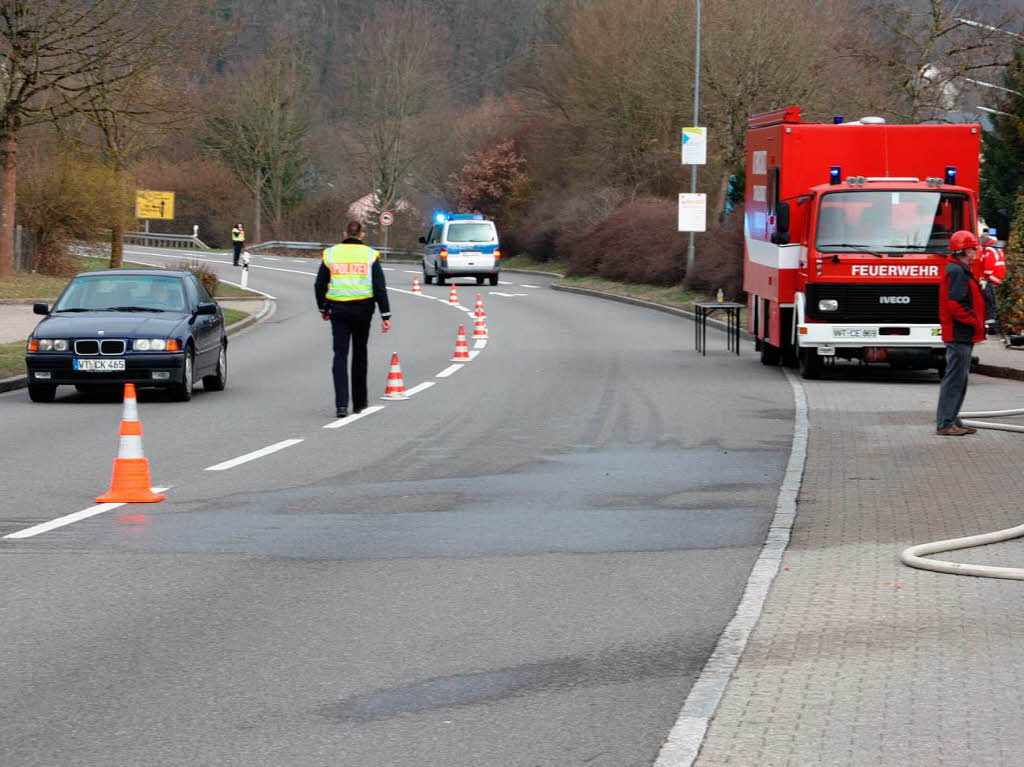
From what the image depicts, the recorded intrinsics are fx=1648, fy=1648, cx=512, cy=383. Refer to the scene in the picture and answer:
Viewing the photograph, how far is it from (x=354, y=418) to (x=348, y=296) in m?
1.19

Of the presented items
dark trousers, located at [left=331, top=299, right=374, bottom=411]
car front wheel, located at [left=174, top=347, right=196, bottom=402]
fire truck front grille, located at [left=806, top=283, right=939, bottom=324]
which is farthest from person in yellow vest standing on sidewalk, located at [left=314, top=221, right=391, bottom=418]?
fire truck front grille, located at [left=806, top=283, right=939, bottom=324]

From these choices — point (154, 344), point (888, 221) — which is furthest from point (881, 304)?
point (154, 344)

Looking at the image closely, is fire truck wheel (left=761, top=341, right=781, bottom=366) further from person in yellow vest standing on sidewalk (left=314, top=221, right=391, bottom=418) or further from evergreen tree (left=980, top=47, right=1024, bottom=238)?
evergreen tree (left=980, top=47, right=1024, bottom=238)

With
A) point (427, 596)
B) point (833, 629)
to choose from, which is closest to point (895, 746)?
point (833, 629)

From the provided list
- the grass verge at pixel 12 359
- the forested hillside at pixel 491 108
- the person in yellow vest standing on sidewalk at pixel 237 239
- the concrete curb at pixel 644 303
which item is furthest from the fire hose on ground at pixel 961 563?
the person in yellow vest standing on sidewalk at pixel 237 239

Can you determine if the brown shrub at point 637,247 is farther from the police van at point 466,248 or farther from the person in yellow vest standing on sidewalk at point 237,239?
the person in yellow vest standing on sidewalk at point 237,239

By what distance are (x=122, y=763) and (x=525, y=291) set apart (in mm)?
46846

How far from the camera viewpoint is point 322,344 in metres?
29.0

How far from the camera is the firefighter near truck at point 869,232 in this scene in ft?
68.5

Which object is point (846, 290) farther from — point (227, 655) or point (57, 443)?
point (227, 655)

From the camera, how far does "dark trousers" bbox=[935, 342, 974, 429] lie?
14.4 meters

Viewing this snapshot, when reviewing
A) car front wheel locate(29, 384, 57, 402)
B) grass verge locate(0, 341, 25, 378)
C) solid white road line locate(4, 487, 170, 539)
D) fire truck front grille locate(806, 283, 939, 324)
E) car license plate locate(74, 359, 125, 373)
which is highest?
fire truck front grille locate(806, 283, 939, 324)

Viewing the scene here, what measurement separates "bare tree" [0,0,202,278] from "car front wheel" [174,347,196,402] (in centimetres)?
2426

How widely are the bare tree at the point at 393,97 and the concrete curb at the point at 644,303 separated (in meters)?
36.0
